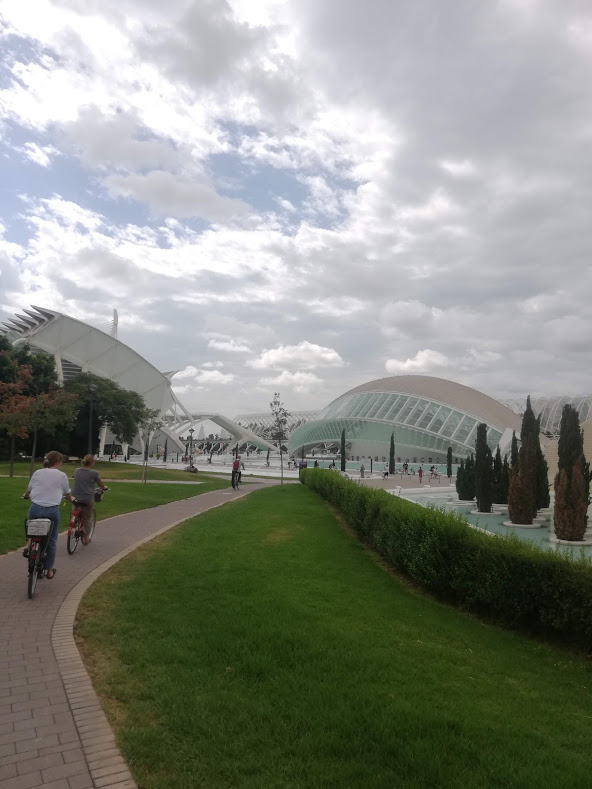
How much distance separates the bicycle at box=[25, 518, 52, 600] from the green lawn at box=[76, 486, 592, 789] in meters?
0.65

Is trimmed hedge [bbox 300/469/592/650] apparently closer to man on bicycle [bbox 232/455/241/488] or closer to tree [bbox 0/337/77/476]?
tree [bbox 0/337/77/476]

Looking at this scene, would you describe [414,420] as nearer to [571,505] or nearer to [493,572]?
[571,505]

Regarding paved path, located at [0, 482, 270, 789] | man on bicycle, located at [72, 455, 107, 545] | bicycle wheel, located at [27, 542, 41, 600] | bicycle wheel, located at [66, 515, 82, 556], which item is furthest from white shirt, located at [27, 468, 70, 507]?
bicycle wheel, located at [66, 515, 82, 556]

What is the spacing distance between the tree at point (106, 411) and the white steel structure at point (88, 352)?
9.88 metres

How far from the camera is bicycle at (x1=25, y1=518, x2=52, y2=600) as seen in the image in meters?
6.36

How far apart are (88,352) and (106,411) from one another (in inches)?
952

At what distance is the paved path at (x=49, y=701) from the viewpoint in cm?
303

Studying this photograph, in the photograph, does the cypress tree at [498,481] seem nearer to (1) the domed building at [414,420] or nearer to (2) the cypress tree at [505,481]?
(2) the cypress tree at [505,481]

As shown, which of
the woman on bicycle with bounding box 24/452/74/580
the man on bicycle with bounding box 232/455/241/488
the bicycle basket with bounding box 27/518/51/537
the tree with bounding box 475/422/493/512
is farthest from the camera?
the man on bicycle with bounding box 232/455/241/488

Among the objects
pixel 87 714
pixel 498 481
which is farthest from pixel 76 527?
pixel 498 481

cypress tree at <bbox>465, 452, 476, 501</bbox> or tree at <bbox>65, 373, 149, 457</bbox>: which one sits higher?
tree at <bbox>65, 373, 149, 457</bbox>

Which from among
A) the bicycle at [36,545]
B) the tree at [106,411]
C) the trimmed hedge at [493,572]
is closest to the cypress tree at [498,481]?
A: the trimmed hedge at [493,572]

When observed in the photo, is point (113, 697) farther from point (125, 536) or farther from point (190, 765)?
point (125, 536)

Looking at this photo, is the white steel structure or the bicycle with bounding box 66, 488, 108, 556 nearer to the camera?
the bicycle with bounding box 66, 488, 108, 556
